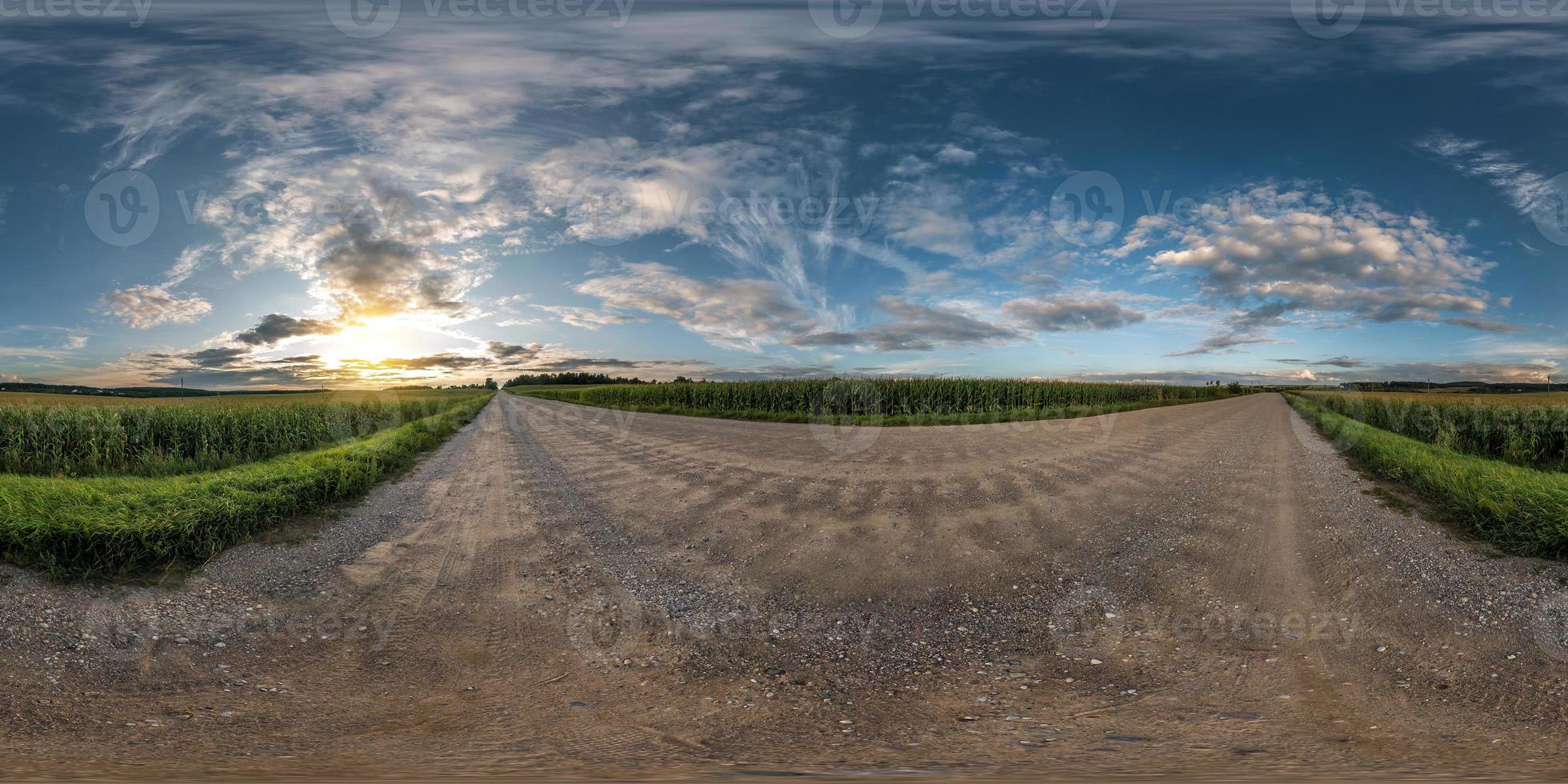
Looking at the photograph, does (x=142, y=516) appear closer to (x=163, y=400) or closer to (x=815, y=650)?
(x=815, y=650)

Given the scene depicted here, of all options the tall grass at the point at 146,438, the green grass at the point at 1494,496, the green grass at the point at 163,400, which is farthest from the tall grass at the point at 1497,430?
the green grass at the point at 163,400

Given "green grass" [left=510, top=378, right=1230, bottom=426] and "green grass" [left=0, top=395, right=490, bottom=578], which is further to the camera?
"green grass" [left=510, top=378, right=1230, bottom=426]

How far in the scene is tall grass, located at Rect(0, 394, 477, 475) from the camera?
547 inches

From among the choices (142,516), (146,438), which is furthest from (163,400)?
(142,516)

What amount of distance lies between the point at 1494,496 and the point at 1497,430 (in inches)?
623

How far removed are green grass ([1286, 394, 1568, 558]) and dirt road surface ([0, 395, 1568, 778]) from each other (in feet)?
1.12

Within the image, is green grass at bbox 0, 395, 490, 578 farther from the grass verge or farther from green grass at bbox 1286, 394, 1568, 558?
the grass verge

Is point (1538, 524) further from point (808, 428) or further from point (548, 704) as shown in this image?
point (808, 428)

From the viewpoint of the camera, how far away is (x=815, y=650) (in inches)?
183

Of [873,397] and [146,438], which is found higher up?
[873,397]

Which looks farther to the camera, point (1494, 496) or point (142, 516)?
point (1494, 496)

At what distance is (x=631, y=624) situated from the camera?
200 inches

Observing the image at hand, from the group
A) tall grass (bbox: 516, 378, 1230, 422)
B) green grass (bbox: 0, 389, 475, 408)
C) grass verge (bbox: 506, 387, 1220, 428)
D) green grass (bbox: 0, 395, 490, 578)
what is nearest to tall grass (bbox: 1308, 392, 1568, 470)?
grass verge (bbox: 506, 387, 1220, 428)

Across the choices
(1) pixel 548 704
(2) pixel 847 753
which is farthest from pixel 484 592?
(2) pixel 847 753
